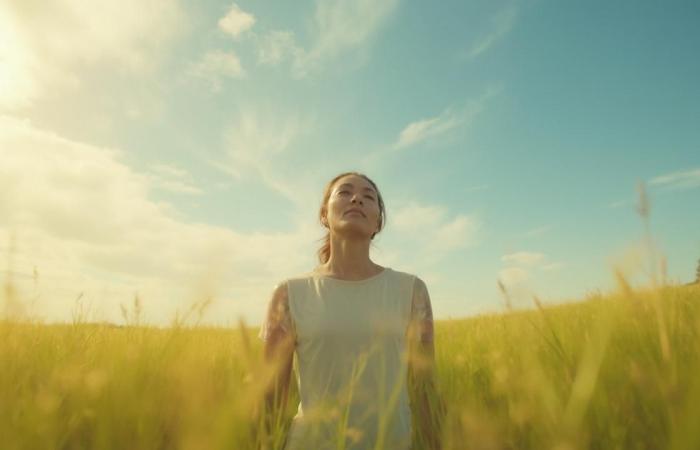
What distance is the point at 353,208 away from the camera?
3.19 metres

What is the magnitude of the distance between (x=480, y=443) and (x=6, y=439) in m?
1.20

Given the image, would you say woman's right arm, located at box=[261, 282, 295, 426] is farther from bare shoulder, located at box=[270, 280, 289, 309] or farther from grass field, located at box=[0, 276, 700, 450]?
grass field, located at box=[0, 276, 700, 450]

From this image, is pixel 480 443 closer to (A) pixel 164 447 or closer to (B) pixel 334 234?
(A) pixel 164 447

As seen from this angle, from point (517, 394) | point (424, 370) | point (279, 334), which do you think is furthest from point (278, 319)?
point (517, 394)

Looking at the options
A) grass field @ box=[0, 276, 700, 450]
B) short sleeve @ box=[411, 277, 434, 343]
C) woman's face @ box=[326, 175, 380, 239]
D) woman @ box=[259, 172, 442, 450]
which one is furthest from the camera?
woman's face @ box=[326, 175, 380, 239]

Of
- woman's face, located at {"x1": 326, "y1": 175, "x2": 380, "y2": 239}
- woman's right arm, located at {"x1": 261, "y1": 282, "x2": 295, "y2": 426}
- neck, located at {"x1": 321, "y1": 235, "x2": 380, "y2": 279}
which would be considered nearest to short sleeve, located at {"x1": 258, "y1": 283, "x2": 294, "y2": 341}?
woman's right arm, located at {"x1": 261, "y1": 282, "x2": 295, "y2": 426}

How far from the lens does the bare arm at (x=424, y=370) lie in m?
1.81

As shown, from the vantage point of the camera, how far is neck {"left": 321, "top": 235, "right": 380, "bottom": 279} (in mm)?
3289

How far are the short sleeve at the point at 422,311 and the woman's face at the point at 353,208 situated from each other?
553 mm

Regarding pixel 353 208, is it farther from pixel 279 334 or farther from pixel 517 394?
pixel 517 394

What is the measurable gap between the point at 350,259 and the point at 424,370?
4.36ft

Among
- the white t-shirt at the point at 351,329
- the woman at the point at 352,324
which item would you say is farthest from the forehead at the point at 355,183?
the white t-shirt at the point at 351,329

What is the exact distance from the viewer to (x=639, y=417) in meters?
1.16

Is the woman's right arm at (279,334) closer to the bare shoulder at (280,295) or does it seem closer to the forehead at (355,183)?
the bare shoulder at (280,295)
